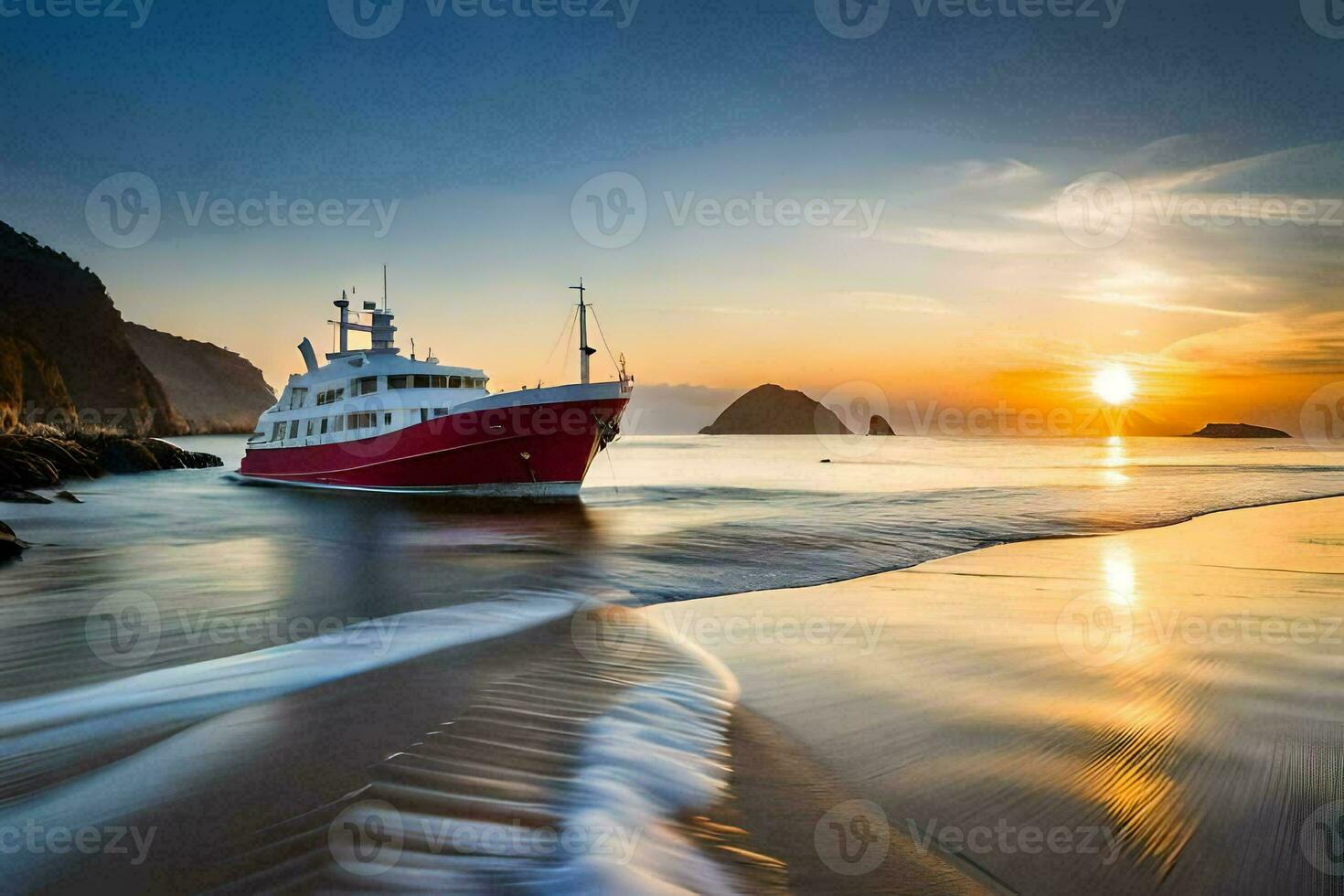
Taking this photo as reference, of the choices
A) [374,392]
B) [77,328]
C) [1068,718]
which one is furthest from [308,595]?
[77,328]

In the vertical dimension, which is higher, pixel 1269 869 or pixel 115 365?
pixel 115 365

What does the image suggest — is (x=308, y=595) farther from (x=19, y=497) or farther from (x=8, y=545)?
(x=19, y=497)

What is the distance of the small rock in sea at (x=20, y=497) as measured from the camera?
24.9 meters

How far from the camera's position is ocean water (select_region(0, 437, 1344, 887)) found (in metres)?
4.45

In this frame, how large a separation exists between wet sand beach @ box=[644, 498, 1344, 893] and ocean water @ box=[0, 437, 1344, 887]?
180cm

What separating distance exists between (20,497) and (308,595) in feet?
74.9

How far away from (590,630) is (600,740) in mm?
3547

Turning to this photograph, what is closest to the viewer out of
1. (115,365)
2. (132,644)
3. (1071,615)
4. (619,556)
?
(132,644)

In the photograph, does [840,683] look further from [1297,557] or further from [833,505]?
[833,505]

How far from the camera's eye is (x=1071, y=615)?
9094 mm

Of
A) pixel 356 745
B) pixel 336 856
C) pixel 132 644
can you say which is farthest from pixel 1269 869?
pixel 132 644

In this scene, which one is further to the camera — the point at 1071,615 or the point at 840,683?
the point at 1071,615

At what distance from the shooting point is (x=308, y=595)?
36.5 feet

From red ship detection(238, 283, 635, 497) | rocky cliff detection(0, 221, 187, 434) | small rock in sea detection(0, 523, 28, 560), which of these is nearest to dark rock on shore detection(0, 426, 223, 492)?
red ship detection(238, 283, 635, 497)
